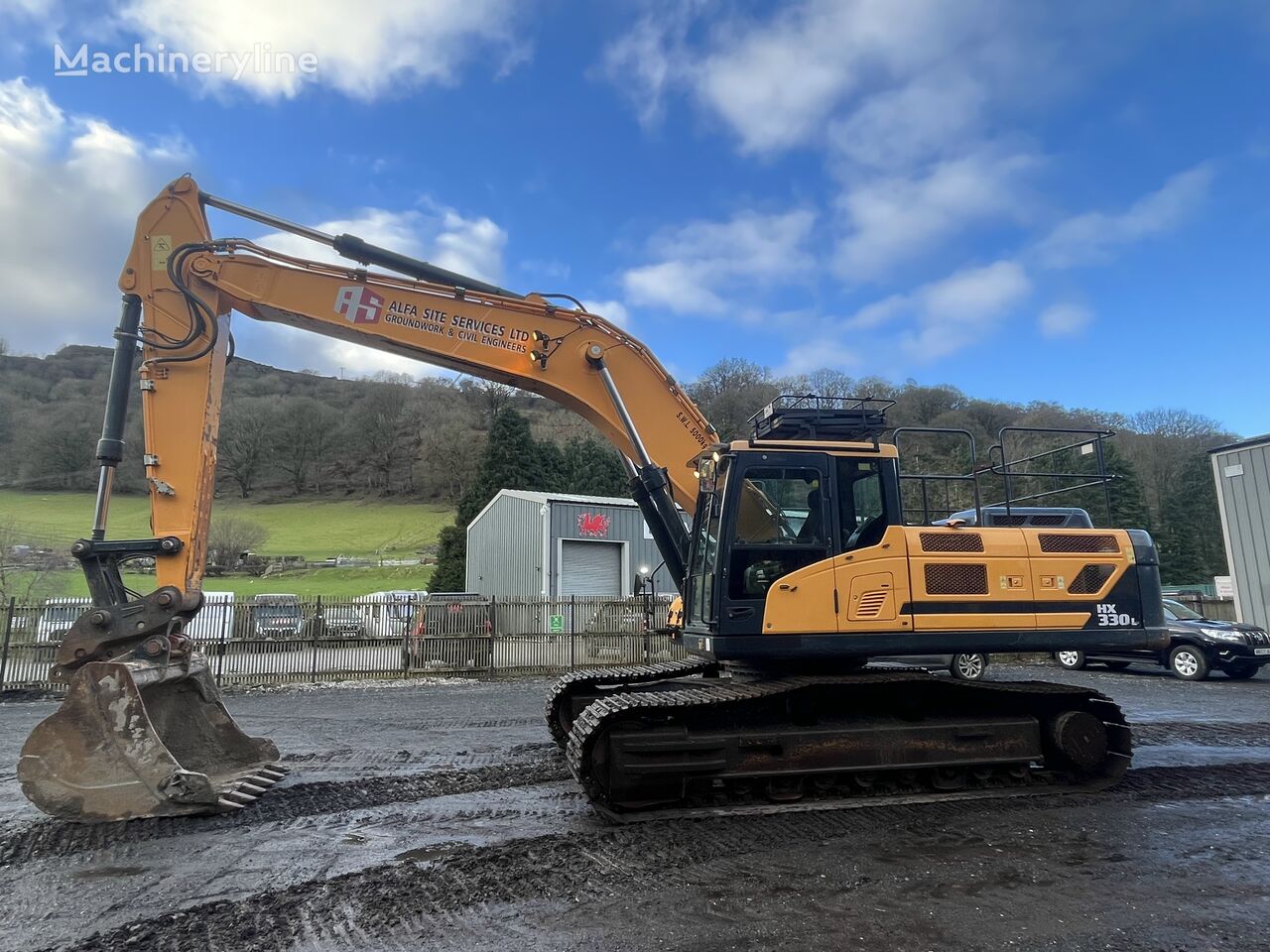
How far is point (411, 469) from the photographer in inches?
2549

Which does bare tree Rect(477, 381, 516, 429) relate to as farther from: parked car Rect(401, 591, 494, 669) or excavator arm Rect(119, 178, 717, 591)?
excavator arm Rect(119, 178, 717, 591)

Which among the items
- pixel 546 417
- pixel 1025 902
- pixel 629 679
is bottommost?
pixel 1025 902

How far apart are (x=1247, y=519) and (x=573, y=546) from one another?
1697 cm

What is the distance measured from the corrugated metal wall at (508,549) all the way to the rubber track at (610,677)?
15834 millimetres

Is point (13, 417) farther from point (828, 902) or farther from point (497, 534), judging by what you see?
point (828, 902)

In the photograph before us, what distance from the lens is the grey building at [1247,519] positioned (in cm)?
1723

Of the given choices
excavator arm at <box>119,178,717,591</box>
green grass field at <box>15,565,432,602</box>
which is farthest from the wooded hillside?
excavator arm at <box>119,178,717,591</box>

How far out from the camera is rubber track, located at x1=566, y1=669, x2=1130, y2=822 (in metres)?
5.44

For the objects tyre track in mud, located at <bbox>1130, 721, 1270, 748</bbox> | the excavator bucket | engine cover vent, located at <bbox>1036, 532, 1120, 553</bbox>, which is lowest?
tyre track in mud, located at <bbox>1130, 721, 1270, 748</bbox>

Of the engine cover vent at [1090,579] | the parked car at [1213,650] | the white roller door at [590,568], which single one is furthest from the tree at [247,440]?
the engine cover vent at [1090,579]

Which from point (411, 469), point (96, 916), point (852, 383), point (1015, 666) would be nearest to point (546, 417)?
point (852, 383)

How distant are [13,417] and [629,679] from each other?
162ft

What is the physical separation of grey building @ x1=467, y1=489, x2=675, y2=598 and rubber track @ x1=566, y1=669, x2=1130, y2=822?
52.1 ft

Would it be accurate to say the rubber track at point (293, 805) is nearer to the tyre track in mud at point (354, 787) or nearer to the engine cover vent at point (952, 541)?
the tyre track in mud at point (354, 787)
